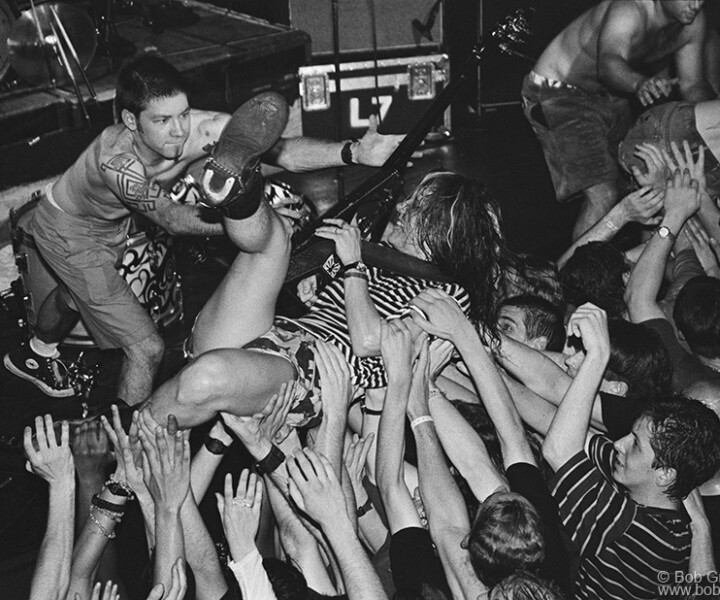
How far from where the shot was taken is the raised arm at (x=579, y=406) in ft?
9.21

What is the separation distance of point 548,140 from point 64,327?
2.49m

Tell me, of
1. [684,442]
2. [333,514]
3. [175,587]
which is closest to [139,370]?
[175,587]

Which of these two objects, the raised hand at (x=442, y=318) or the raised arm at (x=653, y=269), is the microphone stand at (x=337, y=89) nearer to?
the raised arm at (x=653, y=269)

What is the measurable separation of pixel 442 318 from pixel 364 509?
596 millimetres

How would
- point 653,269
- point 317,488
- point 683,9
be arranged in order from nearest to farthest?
point 317,488 < point 653,269 < point 683,9

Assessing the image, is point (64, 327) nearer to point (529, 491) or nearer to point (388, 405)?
point (388, 405)

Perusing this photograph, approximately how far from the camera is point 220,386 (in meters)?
2.86

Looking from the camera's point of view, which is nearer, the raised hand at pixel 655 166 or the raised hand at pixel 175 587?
the raised hand at pixel 175 587

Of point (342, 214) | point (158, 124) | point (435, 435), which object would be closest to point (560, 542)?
point (435, 435)

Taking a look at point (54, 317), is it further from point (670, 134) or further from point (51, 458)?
point (670, 134)

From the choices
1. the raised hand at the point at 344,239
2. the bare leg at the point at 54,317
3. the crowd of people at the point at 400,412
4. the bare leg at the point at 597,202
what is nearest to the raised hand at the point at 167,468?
→ the crowd of people at the point at 400,412

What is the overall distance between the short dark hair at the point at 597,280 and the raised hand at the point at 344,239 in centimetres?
Answer: 104

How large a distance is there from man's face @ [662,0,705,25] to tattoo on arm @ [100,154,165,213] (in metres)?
2.48

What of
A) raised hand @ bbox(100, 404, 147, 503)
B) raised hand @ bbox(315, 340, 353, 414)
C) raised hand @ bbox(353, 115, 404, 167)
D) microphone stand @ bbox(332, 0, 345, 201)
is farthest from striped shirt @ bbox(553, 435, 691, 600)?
microphone stand @ bbox(332, 0, 345, 201)
